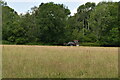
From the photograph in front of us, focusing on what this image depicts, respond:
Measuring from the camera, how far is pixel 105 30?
52344 mm

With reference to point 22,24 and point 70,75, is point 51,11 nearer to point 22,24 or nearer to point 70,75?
point 22,24

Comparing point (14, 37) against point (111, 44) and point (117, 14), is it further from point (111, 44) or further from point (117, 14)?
point (117, 14)

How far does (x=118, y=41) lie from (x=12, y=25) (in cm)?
2403

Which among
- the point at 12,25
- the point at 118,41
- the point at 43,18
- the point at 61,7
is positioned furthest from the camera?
the point at 61,7

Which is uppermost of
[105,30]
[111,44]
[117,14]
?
[117,14]

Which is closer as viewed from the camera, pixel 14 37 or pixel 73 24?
pixel 14 37

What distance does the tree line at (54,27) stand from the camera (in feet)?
160

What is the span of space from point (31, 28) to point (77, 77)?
46391 mm

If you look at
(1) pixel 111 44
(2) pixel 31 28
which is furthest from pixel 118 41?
(2) pixel 31 28

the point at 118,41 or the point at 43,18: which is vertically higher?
the point at 43,18

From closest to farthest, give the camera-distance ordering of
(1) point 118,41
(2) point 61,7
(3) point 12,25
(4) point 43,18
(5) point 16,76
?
(5) point 16,76
(1) point 118,41
(3) point 12,25
(4) point 43,18
(2) point 61,7

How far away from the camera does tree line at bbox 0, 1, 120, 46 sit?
4881 cm

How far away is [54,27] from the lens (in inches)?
2089

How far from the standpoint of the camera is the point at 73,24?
194ft
